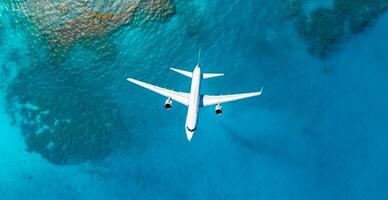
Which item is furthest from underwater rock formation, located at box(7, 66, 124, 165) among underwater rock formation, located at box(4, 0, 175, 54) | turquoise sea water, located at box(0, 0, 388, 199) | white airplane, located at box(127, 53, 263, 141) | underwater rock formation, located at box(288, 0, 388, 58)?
underwater rock formation, located at box(288, 0, 388, 58)

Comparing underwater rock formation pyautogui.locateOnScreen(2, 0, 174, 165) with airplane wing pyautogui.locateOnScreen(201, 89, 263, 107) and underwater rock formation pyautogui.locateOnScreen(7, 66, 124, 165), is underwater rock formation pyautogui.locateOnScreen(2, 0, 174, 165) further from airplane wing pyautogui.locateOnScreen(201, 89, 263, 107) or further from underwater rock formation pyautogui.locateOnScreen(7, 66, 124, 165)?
airplane wing pyautogui.locateOnScreen(201, 89, 263, 107)

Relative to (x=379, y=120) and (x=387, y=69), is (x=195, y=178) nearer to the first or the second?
(x=379, y=120)

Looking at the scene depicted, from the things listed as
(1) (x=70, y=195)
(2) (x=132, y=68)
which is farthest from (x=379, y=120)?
(1) (x=70, y=195)

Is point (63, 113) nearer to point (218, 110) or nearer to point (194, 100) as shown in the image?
point (194, 100)

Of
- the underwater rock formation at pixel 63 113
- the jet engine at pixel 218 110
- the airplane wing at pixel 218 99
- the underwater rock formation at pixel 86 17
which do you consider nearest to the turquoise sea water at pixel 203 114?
the underwater rock formation at pixel 63 113

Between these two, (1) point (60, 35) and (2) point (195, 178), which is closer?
(2) point (195, 178)

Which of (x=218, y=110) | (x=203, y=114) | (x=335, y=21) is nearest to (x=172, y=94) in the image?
(x=218, y=110)

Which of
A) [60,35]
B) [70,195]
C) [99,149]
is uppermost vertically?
[60,35]

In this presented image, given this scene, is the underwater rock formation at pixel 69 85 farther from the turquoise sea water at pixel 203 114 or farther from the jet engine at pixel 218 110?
the jet engine at pixel 218 110
